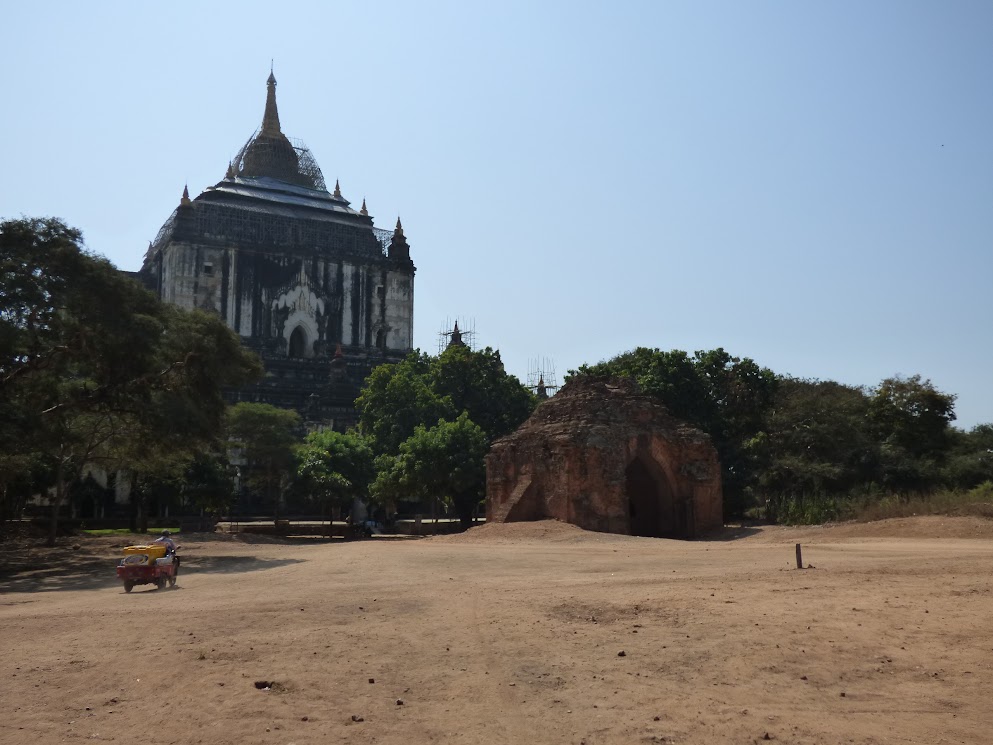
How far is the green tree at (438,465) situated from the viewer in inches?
1396

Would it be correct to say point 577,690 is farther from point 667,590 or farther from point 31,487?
point 31,487

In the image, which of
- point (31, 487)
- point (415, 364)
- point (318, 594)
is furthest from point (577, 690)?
point (415, 364)

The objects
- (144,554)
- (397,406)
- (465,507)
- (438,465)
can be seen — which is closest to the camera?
(144,554)

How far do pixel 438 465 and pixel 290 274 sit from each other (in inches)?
1290

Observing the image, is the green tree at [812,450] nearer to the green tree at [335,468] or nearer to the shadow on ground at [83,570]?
the green tree at [335,468]

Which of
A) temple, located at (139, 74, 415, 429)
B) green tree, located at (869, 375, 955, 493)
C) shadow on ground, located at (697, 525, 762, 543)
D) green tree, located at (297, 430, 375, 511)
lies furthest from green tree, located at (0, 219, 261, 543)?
temple, located at (139, 74, 415, 429)

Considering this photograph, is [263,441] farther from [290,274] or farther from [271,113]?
[271,113]

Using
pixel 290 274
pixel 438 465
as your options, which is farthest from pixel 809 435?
pixel 290 274

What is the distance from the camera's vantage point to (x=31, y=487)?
32.5 metres

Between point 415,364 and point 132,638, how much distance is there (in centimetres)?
3716

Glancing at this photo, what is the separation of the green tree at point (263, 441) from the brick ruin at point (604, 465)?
14.5 metres

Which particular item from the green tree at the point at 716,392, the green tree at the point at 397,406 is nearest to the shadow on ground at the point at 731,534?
the green tree at the point at 716,392

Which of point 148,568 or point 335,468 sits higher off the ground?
point 335,468

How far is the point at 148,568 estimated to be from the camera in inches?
615
